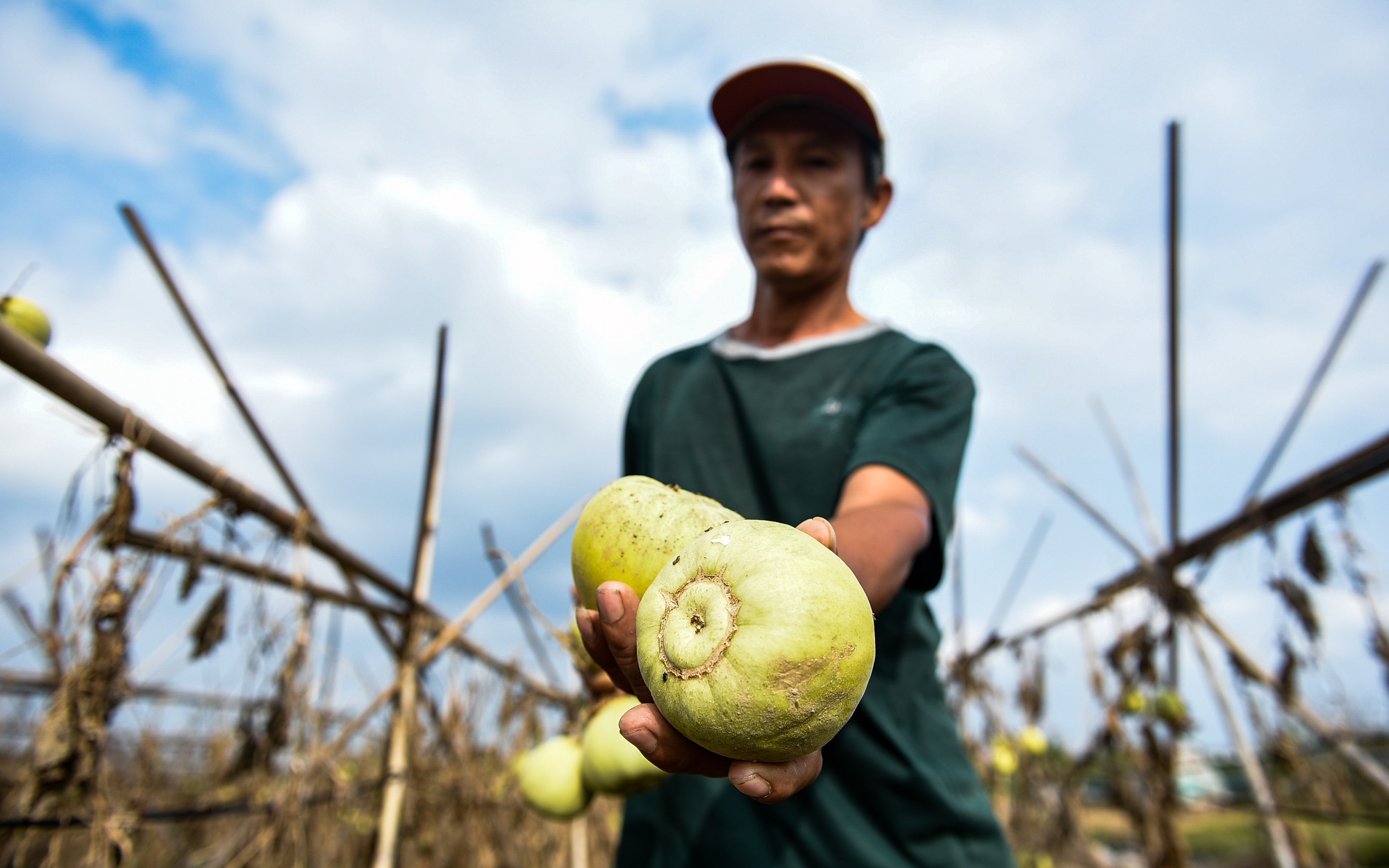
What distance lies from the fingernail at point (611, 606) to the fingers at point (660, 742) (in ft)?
0.34

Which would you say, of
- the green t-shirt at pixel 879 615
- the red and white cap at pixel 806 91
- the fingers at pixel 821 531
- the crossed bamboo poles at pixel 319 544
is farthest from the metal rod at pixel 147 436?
the red and white cap at pixel 806 91

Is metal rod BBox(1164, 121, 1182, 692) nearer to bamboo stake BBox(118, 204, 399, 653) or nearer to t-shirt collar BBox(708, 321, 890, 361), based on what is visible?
t-shirt collar BBox(708, 321, 890, 361)

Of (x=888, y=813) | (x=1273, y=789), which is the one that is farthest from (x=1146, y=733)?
(x=888, y=813)

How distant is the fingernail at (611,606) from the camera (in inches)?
34.9

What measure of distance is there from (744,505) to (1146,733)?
3076 mm

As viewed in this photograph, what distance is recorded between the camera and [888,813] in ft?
5.37

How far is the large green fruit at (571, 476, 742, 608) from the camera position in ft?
3.34

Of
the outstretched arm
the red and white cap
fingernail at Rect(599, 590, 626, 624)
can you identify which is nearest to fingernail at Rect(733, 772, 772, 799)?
fingernail at Rect(599, 590, 626, 624)

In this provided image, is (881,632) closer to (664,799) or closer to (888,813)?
(888,813)

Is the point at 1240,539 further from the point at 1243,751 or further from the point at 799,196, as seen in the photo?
the point at 799,196

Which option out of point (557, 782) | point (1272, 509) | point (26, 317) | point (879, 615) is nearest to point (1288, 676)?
point (1272, 509)

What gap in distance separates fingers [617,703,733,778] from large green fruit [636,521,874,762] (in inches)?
0.9

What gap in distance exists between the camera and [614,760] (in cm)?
166

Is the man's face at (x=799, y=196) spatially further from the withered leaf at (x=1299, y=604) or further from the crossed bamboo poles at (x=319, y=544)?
the withered leaf at (x=1299, y=604)
